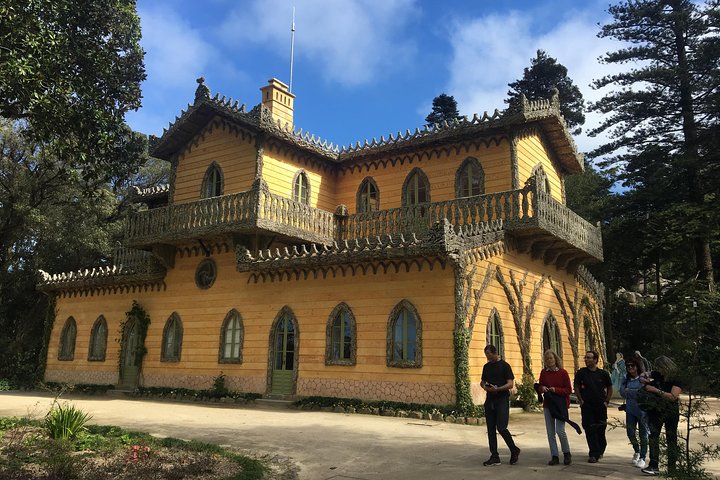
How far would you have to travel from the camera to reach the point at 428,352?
14953 millimetres

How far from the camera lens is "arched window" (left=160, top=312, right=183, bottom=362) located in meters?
20.5

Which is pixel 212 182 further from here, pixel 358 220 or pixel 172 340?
pixel 172 340

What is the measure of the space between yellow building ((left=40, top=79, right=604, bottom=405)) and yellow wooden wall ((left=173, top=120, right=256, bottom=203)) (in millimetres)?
61

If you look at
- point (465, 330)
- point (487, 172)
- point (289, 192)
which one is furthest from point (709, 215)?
point (289, 192)

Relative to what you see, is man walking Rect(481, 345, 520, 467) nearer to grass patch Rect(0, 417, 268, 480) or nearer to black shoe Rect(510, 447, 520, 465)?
black shoe Rect(510, 447, 520, 465)

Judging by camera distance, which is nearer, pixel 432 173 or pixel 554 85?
pixel 432 173

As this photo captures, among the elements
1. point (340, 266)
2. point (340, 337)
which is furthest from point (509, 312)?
point (340, 266)

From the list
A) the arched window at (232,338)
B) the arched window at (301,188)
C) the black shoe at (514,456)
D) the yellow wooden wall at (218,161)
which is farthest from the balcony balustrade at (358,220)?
the black shoe at (514,456)

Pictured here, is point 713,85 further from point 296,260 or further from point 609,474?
point 609,474

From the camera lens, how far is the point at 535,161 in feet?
65.8

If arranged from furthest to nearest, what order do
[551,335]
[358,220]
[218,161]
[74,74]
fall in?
1. [218,161]
2. [551,335]
3. [358,220]
4. [74,74]

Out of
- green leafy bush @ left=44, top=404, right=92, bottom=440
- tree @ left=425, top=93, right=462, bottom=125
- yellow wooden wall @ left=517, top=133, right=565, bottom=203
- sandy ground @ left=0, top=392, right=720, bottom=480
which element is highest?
tree @ left=425, top=93, right=462, bottom=125

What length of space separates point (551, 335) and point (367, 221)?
7753 millimetres

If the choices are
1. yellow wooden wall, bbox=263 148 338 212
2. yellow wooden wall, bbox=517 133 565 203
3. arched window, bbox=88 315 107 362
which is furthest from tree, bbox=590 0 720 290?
arched window, bbox=88 315 107 362
